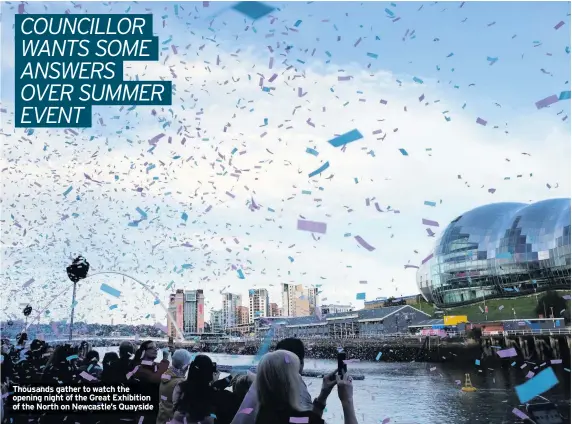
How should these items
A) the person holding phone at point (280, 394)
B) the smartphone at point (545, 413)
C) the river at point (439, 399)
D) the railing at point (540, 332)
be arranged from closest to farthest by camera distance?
1. the person holding phone at point (280, 394)
2. the smartphone at point (545, 413)
3. the river at point (439, 399)
4. the railing at point (540, 332)

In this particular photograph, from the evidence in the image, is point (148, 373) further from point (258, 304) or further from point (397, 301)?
point (258, 304)

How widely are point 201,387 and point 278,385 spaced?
1693 millimetres

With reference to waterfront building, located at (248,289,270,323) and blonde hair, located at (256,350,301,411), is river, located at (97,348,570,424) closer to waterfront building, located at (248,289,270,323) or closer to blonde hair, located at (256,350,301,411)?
blonde hair, located at (256,350,301,411)

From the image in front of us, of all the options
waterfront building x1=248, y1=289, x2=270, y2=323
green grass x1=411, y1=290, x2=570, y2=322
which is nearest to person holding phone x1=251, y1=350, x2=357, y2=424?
green grass x1=411, y1=290, x2=570, y2=322

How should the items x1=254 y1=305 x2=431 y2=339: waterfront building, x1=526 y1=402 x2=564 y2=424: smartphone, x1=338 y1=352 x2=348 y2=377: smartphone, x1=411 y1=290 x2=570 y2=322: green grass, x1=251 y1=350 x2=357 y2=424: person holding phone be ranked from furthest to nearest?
x1=254 y1=305 x2=431 y2=339: waterfront building, x1=411 y1=290 x2=570 y2=322: green grass, x1=526 y1=402 x2=564 y2=424: smartphone, x1=338 y1=352 x2=348 y2=377: smartphone, x1=251 y1=350 x2=357 y2=424: person holding phone

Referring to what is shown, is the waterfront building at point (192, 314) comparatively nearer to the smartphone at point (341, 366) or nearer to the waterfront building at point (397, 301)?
the waterfront building at point (397, 301)

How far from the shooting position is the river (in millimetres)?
24047

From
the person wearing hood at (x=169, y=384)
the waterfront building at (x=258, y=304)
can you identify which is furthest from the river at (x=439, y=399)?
the waterfront building at (x=258, y=304)

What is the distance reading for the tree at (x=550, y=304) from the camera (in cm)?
6881

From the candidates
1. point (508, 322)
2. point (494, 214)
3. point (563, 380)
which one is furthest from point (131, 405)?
point (494, 214)

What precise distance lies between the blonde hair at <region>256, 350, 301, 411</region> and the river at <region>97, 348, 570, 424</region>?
2062 centimetres

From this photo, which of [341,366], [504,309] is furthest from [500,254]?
[341,366]

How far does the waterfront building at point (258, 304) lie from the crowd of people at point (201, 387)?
6104 inches

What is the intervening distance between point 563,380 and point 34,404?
111 ft
